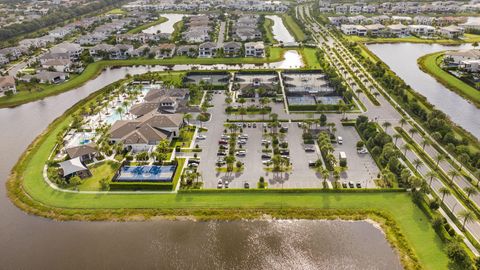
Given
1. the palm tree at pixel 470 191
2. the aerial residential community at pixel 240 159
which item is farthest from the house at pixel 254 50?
the palm tree at pixel 470 191

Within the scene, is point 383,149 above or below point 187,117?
below

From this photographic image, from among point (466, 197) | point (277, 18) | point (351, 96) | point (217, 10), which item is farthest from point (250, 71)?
point (217, 10)

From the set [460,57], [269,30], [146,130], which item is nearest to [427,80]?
[460,57]

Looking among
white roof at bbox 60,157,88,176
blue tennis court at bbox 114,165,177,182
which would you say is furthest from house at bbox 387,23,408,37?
white roof at bbox 60,157,88,176

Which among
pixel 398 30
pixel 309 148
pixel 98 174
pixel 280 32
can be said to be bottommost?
pixel 98 174

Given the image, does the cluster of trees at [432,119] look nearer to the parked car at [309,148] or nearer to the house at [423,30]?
the parked car at [309,148]

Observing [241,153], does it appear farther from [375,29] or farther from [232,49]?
[375,29]

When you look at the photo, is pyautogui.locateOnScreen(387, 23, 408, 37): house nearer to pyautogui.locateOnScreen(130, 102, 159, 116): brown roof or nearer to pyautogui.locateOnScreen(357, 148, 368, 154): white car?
pyautogui.locateOnScreen(357, 148, 368, 154): white car
